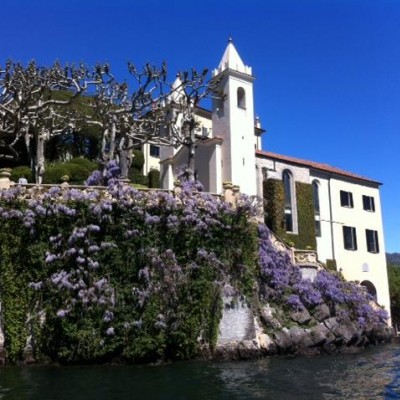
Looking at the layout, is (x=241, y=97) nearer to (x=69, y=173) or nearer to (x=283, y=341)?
(x=69, y=173)

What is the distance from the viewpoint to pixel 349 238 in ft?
159

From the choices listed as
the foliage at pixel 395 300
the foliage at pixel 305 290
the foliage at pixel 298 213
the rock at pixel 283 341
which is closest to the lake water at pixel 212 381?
the rock at pixel 283 341

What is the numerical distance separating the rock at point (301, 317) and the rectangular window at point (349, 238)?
20408 mm

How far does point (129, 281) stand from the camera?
2467 cm

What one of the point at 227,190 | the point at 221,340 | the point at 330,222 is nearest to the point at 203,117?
the point at 330,222

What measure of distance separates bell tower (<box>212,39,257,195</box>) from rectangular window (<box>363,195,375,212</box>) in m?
14.7

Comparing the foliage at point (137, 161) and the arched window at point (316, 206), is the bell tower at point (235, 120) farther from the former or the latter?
the foliage at point (137, 161)

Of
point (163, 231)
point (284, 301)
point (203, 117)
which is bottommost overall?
point (284, 301)

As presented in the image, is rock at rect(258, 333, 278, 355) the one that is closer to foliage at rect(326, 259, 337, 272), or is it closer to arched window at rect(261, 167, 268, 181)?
arched window at rect(261, 167, 268, 181)

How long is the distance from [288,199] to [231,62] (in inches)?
491

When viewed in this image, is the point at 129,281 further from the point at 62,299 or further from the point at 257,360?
the point at 257,360

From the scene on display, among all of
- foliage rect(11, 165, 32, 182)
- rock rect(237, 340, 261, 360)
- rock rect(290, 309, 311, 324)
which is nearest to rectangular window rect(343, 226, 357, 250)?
rock rect(290, 309, 311, 324)

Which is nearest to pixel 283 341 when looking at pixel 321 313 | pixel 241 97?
pixel 321 313

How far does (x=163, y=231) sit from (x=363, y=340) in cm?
1478
